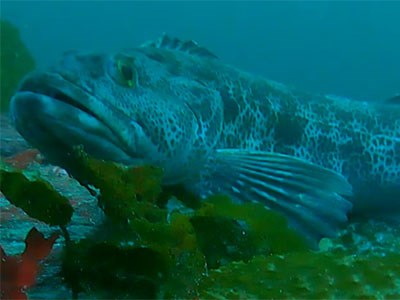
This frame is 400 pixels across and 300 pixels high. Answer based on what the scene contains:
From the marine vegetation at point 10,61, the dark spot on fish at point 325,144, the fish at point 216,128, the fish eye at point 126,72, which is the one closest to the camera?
the fish at point 216,128

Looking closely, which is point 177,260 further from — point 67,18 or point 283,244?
point 67,18

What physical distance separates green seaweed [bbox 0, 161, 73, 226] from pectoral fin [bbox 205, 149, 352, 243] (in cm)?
163

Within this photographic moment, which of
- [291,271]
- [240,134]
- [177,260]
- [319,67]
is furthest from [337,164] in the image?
[319,67]

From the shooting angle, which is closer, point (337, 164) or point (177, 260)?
point (177, 260)

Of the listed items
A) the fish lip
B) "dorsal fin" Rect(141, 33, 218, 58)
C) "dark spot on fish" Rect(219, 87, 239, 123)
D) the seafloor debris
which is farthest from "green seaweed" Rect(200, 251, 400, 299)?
"dorsal fin" Rect(141, 33, 218, 58)

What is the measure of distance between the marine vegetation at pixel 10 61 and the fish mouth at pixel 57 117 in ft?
24.7

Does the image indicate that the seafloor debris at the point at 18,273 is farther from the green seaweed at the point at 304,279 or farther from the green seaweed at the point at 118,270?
the green seaweed at the point at 304,279

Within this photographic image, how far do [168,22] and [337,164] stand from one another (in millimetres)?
90171

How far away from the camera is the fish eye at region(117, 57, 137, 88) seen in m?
3.18

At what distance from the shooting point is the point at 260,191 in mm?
3494

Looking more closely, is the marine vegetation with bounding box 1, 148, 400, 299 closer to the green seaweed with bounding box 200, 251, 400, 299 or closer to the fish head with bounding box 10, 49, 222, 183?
the green seaweed with bounding box 200, 251, 400, 299

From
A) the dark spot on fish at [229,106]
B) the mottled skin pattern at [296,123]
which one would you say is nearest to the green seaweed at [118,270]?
the mottled skin pattern at [296,123]

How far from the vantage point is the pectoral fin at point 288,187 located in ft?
11.1

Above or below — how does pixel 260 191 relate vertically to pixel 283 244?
above
